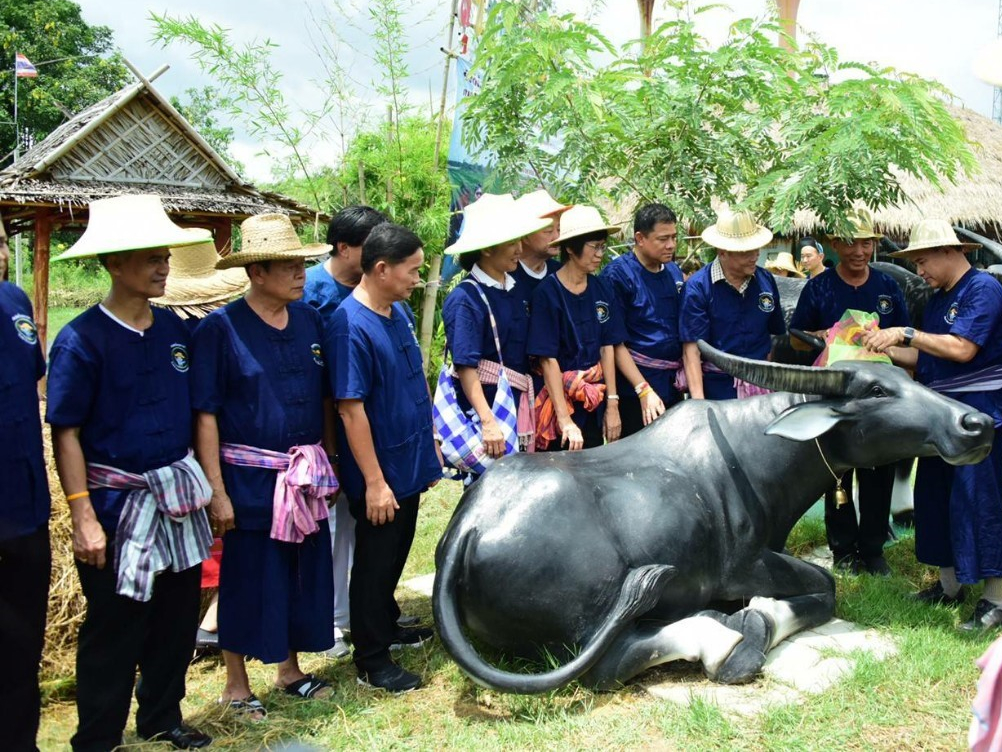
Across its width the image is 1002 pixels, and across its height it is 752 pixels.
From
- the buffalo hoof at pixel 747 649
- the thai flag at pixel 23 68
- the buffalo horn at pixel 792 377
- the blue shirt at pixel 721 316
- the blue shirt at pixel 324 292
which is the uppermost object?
the thai flag at pixel 23 68

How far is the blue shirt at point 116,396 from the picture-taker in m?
2.80

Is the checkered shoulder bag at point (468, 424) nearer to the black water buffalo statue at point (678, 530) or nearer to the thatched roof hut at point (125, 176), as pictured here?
the black water buffalo statue at point (678, 530)

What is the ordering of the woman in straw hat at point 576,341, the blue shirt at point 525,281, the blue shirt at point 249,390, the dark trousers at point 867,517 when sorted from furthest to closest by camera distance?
the dark trousers at point 867,517
the blue shirt at point 525,281
the woman in straw hat at point 576,341
the blue shirt at point 249,390

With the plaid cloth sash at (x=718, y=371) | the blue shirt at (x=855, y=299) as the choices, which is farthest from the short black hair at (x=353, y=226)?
the blue shirt at (x=855, y=299)

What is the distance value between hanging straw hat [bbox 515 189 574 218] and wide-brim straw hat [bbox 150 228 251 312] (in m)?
1.64

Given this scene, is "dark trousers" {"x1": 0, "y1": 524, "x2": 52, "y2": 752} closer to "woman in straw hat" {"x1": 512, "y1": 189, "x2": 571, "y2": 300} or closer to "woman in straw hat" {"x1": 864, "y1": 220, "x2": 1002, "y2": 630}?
"woman in straw hat" {"x1": 512, "y1": 189, "x2": 571, "y2": 300}

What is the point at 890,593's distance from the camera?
4.31m

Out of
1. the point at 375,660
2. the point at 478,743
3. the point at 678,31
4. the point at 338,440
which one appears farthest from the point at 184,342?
the point at 678,31

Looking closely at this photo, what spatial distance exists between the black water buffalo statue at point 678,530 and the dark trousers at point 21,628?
4.26 ft

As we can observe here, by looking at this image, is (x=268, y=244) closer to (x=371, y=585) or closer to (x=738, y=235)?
(x=371, y=585)

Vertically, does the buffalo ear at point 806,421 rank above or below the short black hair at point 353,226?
below

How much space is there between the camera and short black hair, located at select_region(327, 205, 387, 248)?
406 cm

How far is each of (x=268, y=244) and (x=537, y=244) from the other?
4.95ft

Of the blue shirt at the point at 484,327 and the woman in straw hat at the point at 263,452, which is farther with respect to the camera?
the blue shirt at the point at 484,327
